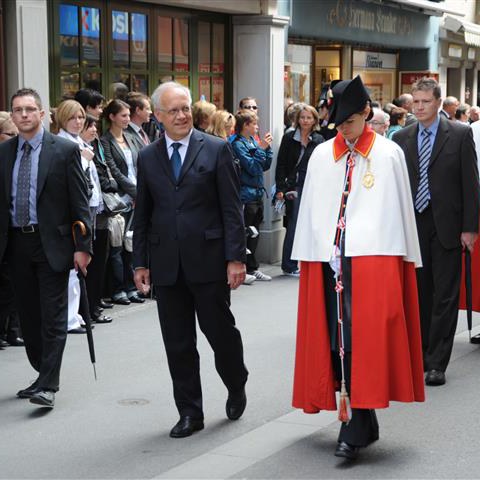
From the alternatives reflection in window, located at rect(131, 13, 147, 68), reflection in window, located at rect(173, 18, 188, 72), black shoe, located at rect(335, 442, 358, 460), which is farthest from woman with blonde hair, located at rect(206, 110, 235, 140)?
black shoe, located at rect(335, 442, 358, 460)

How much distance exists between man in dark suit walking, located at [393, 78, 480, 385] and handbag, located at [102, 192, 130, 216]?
3.28 m

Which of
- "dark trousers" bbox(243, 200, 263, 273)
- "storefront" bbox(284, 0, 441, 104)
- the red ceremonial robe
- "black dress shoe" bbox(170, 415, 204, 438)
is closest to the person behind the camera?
the red ceremonial robe

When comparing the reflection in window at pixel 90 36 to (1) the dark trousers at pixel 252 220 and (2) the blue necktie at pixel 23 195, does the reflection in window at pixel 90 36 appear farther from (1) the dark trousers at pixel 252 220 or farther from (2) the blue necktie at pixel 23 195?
(2) the blue necktie at pixel 23 195

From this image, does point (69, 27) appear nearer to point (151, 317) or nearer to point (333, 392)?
point (151, 317)

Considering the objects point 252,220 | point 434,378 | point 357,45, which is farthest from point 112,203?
point 357,45

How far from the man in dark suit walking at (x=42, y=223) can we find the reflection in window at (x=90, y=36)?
5026 millimetres

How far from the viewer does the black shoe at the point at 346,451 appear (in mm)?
5816

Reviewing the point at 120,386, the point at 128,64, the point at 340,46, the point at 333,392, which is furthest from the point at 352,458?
the point at 340,46

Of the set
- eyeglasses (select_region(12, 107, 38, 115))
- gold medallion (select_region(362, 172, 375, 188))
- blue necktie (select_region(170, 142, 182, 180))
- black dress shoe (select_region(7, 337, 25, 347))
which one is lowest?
black dress shoe (select_region(7, 337, 25, 347))

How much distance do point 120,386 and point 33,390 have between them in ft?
2.28

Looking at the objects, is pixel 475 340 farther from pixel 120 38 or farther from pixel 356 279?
pixel 120 38

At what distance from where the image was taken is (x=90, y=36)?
12.1 meters

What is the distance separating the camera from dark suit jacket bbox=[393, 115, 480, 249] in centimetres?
779

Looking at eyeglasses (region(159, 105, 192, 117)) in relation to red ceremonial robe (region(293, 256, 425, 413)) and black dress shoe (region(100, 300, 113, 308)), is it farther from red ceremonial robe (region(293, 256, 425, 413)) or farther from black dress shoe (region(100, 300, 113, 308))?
black dress shoe (region(100, 300, 113, 308))
